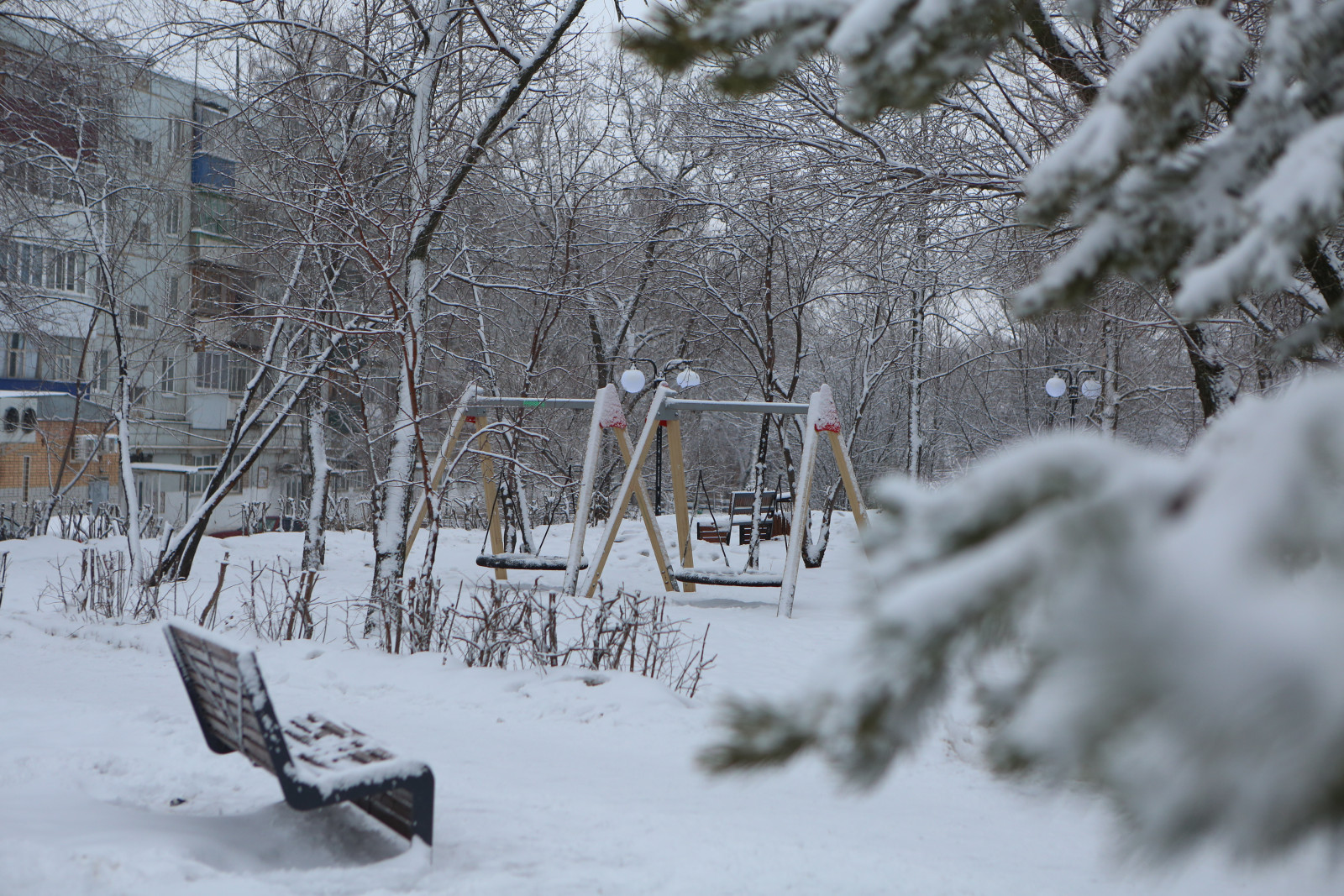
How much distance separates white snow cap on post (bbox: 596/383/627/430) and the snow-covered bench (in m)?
5.90

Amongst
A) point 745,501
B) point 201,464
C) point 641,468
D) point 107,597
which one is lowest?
point 107,597

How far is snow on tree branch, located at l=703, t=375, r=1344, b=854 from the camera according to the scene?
509mm

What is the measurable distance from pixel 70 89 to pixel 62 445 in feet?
35.6

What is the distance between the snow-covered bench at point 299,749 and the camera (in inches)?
133

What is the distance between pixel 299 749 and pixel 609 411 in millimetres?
6353

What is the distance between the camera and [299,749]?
12.8 feet

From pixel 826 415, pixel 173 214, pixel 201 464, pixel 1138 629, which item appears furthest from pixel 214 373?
pixel 1138 629

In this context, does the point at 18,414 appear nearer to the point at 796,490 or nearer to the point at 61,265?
the point at 61,265

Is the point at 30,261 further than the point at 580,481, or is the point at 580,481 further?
the point at 30,261

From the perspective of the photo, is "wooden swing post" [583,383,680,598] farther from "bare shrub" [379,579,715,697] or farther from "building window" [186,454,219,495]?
"building window" [186,454,219,495]

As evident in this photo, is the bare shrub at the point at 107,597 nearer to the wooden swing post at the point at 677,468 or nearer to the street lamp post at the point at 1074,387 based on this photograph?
the wooden swing post at the point at 677,468

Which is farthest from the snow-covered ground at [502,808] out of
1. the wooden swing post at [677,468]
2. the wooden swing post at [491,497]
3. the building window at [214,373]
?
the building window at [214,373]

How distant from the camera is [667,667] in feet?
23.8

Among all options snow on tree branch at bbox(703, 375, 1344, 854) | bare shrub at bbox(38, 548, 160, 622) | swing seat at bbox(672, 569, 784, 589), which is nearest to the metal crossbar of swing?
swing seat at bbox(672, 569, 784, 589)
